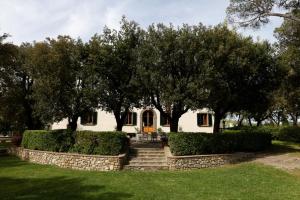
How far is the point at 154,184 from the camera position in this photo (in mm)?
15812

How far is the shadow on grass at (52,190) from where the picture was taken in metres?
13.6

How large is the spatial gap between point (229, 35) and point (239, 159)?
8.79 m

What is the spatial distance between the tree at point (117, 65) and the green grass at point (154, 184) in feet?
23.0

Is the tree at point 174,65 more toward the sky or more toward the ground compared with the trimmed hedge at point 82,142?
more toward the sky

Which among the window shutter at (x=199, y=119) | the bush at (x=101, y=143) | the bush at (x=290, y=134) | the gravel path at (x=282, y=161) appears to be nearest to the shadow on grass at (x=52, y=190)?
the bush at (x=101, y=143)

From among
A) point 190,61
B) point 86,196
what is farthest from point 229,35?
point 86,196

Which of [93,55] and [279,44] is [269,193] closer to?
[93,55]

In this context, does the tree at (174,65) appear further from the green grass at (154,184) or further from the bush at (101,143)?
the green grass at (154,184)

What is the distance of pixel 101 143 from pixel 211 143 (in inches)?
265

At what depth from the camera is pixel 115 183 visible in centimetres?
1599

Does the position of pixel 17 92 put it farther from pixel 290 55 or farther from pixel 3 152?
pixel 290 55

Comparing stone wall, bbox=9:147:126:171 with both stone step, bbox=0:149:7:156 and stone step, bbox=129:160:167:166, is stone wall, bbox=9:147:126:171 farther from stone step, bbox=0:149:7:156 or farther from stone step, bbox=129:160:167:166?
stone step, bbox=0:149:7:156

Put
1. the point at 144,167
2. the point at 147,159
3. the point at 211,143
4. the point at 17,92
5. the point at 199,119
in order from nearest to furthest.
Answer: the point at 144,167 < the point at 147,159 < the point at 211,143 < the point at 17,92 < the point at 199,119

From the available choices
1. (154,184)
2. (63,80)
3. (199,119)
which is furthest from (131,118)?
(154,184)
